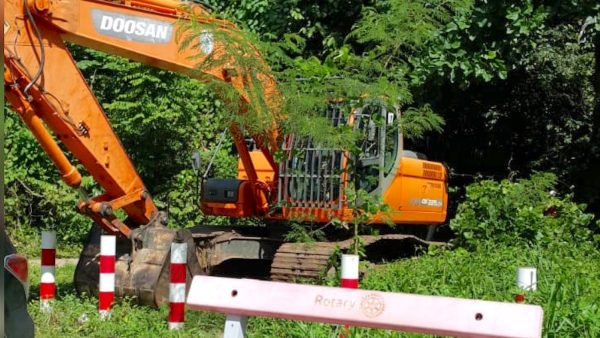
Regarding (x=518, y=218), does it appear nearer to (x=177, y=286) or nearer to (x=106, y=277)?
(x=177, y=286)

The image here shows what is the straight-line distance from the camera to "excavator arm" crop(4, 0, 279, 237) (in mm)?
8867

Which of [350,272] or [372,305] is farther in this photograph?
[350,272]

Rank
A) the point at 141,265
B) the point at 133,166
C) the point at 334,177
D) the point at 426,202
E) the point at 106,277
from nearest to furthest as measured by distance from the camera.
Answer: the point at 106,277 < the point at 141,265 < the point at 133,166 < the point at 334,177 < the point at 426,202

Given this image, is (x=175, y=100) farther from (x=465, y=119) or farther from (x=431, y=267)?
(x=431, y=267)

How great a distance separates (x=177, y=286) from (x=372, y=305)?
4579mm

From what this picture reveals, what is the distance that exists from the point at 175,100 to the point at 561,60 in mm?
7574

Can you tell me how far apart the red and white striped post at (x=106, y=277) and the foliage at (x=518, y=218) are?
4715mm

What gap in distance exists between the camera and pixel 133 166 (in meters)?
10.0

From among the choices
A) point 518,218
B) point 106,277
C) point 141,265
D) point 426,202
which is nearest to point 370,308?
point 106,277

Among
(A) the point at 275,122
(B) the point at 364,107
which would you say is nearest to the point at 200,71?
(A) the point at 275,122

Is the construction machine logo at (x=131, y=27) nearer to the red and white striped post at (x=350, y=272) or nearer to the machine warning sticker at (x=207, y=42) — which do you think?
the machine warning sticker at (x=207, y=42)

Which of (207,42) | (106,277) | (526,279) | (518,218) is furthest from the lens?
(518,218)

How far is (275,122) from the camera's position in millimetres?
9617

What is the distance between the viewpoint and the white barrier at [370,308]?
3719mm
